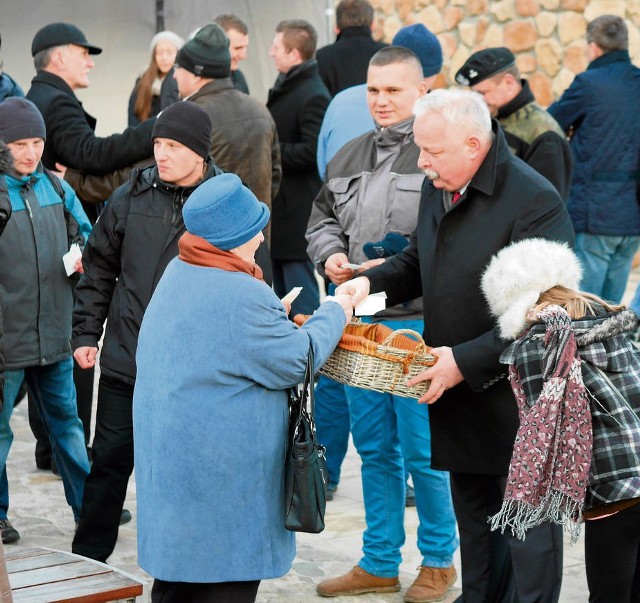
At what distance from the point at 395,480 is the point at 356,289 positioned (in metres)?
1.02

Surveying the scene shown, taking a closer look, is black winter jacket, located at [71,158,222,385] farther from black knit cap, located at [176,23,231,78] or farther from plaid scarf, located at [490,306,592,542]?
plaid scarf, located at [490,306,592,542]

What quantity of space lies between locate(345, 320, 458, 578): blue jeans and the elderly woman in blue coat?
128 cm

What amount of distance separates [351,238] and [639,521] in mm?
1713

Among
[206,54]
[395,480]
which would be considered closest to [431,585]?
[395,480]

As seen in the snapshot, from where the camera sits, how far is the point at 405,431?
14.9 ft

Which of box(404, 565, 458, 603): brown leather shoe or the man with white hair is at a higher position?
the man with white hair

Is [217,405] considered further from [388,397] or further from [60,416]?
[60,416]

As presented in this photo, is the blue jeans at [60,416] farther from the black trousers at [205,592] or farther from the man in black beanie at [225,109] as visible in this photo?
the black trousers at [205,592]

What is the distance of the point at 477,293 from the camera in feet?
12.5

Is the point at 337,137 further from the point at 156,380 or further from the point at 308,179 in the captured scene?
the point at 156,380

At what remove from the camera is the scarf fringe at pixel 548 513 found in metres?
3.31

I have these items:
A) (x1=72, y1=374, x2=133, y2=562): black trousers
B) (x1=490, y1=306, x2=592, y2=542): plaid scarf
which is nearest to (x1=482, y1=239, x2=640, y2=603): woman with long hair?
(x1=490, y1=306, x2=592, y2=542): plaid scarf

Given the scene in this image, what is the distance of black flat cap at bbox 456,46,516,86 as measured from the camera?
5.93 metres

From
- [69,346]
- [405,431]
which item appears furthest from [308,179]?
[405,431]
